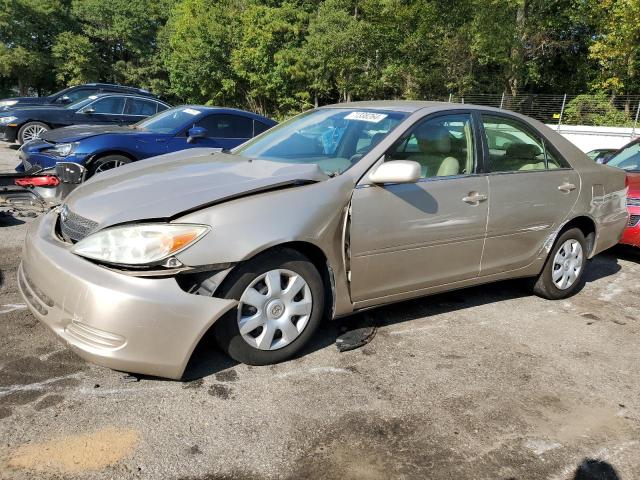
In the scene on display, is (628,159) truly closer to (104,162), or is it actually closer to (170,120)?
(170,120)

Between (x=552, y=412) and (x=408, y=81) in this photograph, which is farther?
(x=408, y=81)

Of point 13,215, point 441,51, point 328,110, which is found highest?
point 441,51

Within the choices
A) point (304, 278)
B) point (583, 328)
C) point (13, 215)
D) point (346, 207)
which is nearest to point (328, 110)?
point (346, 207)

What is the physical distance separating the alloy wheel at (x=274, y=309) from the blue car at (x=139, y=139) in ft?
15.6

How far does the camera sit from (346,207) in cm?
323

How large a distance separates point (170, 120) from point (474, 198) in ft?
19.0

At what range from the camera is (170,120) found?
8.23 metres

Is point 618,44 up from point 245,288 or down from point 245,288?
up

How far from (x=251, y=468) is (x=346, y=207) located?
5.14 feet

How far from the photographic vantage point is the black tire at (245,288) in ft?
9.37

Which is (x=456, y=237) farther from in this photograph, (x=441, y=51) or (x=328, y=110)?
(x=441, y=51)

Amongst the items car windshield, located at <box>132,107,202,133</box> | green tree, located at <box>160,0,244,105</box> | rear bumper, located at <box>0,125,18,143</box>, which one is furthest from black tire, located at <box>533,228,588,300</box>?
green tree, located at <box>160,0,244,105</box>

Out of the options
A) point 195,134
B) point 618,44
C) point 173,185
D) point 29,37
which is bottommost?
point 195,134

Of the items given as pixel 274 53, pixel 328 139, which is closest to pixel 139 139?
pixel 328 139
